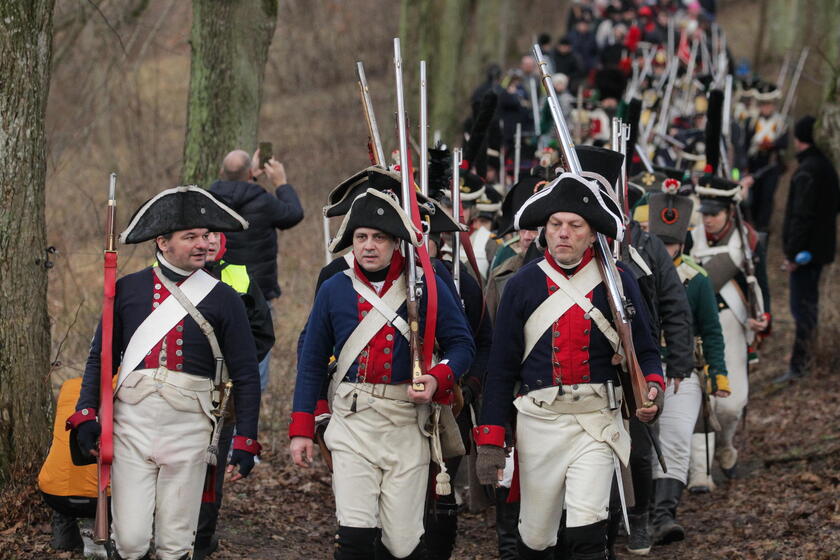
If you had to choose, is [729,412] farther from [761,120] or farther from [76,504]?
[761,120]

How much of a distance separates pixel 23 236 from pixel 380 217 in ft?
7.42

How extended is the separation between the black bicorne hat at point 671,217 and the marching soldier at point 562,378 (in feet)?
8.18

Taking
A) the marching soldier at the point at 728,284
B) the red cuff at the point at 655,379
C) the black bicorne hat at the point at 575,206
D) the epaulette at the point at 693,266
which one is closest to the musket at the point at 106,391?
the black bicorne hat at the point at 575,206

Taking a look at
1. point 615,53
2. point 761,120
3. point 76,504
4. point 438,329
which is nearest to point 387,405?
point 438,329

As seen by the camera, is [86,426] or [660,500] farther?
[660,500]

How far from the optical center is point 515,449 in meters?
6.31

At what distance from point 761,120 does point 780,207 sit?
266 cm

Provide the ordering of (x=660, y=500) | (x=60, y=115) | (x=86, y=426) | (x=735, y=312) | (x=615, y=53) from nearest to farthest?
(x=86, y=426)
(x=660, y=500)
(x=735, y=312)
(x=60, y=115)
(x=615, y=53)

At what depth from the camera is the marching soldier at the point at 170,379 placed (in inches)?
227

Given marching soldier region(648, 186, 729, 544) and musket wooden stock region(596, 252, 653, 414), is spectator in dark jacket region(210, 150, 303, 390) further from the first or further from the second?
musket wooden stock region(596, 252, 653, 414)

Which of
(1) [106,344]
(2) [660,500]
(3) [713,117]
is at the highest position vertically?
(3) [713,117]

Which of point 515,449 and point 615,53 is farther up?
point 615,53

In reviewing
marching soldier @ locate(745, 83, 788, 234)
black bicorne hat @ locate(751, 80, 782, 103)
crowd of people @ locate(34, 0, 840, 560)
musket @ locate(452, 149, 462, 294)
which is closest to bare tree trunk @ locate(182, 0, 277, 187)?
musket @ locate(452, 149, 462, 294)

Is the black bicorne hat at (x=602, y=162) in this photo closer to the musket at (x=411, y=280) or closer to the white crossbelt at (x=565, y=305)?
the white crossbelt at (x=565, y=305)
